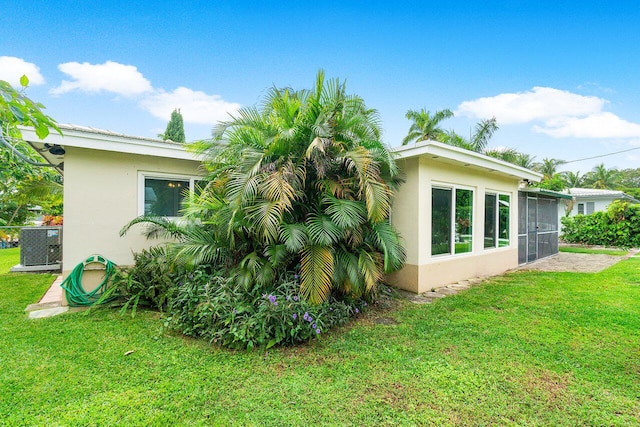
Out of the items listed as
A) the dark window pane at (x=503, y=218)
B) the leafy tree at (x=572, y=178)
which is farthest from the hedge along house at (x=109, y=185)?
the leafy tree at (x=572, y=178)

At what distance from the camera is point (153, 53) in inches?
407

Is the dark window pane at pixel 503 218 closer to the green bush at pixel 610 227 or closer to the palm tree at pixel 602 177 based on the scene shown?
the green bush at pixel 610 227

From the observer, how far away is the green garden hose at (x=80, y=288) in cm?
541

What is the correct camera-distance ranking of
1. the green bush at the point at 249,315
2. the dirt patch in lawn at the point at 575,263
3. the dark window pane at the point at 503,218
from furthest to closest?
the dirt patch in lawn at the point at 575,263, the dark window pane at the point at 503,218, the green bush at the point at 249,315

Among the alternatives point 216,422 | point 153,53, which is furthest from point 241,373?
point 153,53

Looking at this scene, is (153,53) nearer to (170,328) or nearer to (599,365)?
(170,328)

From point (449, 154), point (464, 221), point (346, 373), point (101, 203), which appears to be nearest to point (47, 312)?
point (101, 203)

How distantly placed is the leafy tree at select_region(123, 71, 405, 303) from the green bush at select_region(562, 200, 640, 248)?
57.2 ft

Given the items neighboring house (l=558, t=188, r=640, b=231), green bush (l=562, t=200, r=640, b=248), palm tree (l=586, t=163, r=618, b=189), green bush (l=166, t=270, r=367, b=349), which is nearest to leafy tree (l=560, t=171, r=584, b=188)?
palm tree (l=586, t=163, r=618, b=189)

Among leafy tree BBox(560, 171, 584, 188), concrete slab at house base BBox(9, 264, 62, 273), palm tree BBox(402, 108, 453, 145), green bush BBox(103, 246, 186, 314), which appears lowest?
concrete slab at house base BBox(9, 264, 62, 273)

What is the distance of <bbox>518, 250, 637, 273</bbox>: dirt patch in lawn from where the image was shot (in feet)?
31.2

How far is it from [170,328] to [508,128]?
22.6m

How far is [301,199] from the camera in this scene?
15.5 ft

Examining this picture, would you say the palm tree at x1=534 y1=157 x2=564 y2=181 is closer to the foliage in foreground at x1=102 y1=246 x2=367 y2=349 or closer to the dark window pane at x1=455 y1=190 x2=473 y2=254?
the dark window pane at x1=455 y1=190 x2=473 y2=254
